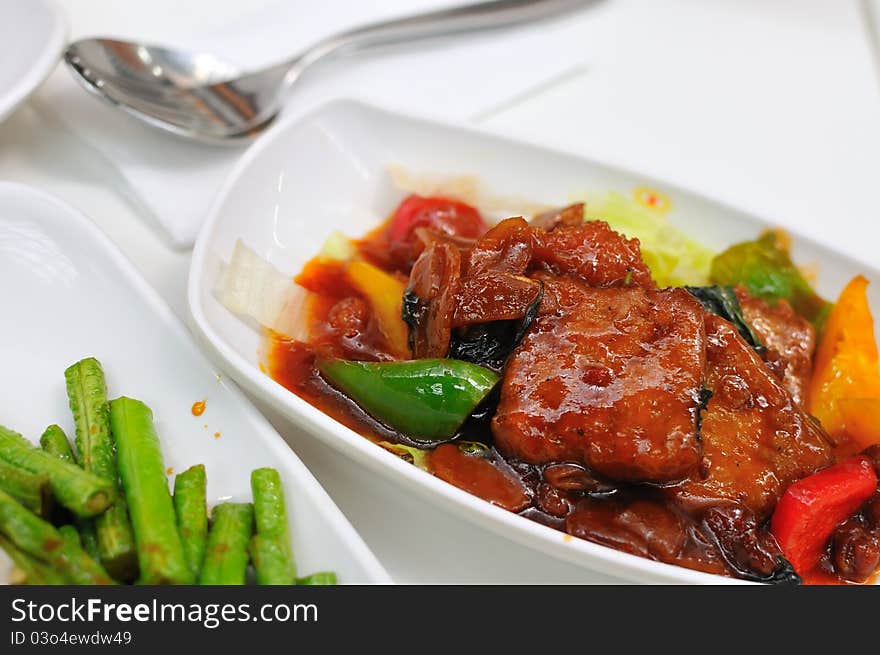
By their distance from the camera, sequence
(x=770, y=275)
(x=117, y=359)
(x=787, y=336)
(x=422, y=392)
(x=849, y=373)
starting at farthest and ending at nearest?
(x=770, y=275), (x=787, y=336), (x=849, y=373), (x=117, y=359), (x=422, y=392)

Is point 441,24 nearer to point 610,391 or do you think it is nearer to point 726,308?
point 726,308

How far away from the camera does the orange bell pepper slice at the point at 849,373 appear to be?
9.36ft

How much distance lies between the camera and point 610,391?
247 cm

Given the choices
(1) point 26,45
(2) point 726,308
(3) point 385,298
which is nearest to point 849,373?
(2) point 726,308

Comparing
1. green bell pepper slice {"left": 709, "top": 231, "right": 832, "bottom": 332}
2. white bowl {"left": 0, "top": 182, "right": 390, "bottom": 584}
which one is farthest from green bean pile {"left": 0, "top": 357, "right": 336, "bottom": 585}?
green bell pepper slice {"left": 709, "top": 231, "right": 832, "bottom": 332}

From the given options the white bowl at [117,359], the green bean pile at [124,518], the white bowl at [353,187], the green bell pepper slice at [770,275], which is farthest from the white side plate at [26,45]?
the green bell pepper slice at [770,275]

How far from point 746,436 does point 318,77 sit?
2910 millimetres

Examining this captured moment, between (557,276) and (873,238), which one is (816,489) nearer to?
(557,276)

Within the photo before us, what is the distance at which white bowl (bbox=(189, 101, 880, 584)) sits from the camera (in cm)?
306

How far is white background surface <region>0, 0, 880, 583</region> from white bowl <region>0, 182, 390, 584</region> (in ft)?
1.50

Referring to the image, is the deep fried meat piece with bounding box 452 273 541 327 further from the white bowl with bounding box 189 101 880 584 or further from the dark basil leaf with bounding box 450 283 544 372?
the white bowl with bounding box 189 101 880 584

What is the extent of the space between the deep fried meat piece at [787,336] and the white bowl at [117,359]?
5.35 feet

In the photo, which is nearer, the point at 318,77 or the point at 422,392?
the point at 422,392

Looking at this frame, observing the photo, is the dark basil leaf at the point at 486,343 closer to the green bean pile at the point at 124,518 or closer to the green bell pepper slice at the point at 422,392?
the green bell pepper slice at the point at 422,392
